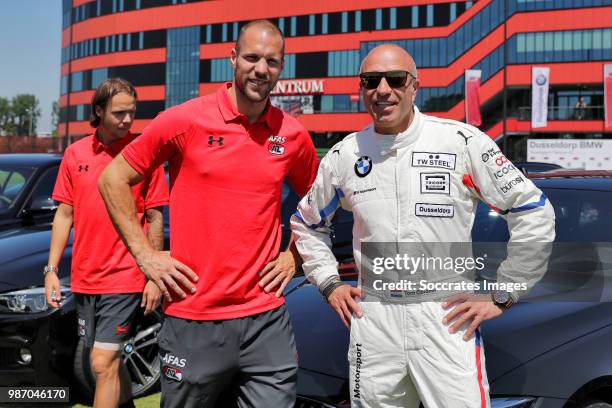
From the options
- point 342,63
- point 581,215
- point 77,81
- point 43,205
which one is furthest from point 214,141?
point 77,81

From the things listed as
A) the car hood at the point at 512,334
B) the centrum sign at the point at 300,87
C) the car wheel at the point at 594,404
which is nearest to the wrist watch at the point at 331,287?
the car hood at the point at 512,334

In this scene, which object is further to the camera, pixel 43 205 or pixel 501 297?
pixel 43 205

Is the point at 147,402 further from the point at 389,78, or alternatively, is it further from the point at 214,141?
the point at 389,78

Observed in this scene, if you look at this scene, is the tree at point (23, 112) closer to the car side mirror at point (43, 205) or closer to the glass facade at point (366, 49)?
the glass facade at point (366, 49)

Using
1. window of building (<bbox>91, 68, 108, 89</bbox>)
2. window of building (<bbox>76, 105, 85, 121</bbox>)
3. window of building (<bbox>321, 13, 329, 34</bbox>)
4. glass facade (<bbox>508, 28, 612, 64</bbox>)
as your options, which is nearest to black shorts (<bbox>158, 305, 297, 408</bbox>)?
glass facade (<bbox>508, 28, 612, 64</bbox>)

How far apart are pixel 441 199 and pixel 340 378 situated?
2.99 ft

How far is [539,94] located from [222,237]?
A: 35664mm

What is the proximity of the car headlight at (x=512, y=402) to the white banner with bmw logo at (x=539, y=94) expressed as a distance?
34274 millimetres

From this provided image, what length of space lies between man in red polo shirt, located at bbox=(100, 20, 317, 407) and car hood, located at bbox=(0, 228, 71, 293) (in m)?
2.00

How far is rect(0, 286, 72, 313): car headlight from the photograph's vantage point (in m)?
4.24

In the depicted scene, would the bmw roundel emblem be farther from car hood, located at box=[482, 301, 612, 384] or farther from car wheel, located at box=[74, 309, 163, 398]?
car wheel, located at box=[74, 309, 163, 398]

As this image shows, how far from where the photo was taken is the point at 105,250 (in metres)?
3.63

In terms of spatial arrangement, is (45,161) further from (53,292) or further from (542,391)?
(542,391)

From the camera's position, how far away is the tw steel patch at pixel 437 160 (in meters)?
2.33
